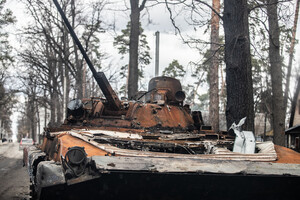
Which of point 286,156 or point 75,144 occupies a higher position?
point 75,144

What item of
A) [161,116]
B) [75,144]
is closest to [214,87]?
[161,116]

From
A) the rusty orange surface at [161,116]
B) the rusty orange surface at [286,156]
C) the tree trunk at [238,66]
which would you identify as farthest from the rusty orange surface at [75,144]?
the tree trunk at [238,66]

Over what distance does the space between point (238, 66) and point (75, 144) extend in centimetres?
454

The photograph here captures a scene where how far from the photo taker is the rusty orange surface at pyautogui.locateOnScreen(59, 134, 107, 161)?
13.7 ft

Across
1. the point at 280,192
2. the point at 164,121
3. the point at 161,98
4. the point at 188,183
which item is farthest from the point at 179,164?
the point at 161,98

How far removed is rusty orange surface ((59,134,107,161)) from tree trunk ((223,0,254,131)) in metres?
4.13

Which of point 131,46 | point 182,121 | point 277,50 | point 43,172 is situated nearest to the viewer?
point 43,172

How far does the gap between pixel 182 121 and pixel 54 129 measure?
2.55m

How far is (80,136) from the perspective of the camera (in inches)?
189

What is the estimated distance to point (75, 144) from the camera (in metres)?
4.50

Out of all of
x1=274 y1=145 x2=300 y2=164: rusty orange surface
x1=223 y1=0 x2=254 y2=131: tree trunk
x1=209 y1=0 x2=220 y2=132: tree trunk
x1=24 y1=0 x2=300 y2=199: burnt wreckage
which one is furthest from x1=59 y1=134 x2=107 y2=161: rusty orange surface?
x1=209 y1=0 x2=220 y2=132: tree trunk

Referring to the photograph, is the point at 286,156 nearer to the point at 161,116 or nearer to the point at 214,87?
the point at 161,116

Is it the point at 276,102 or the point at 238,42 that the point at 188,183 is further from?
the point at 276,102

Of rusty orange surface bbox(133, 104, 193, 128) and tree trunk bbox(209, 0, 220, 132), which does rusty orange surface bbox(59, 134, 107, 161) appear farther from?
tree trunk bbox(209, 0, 220, 132)
